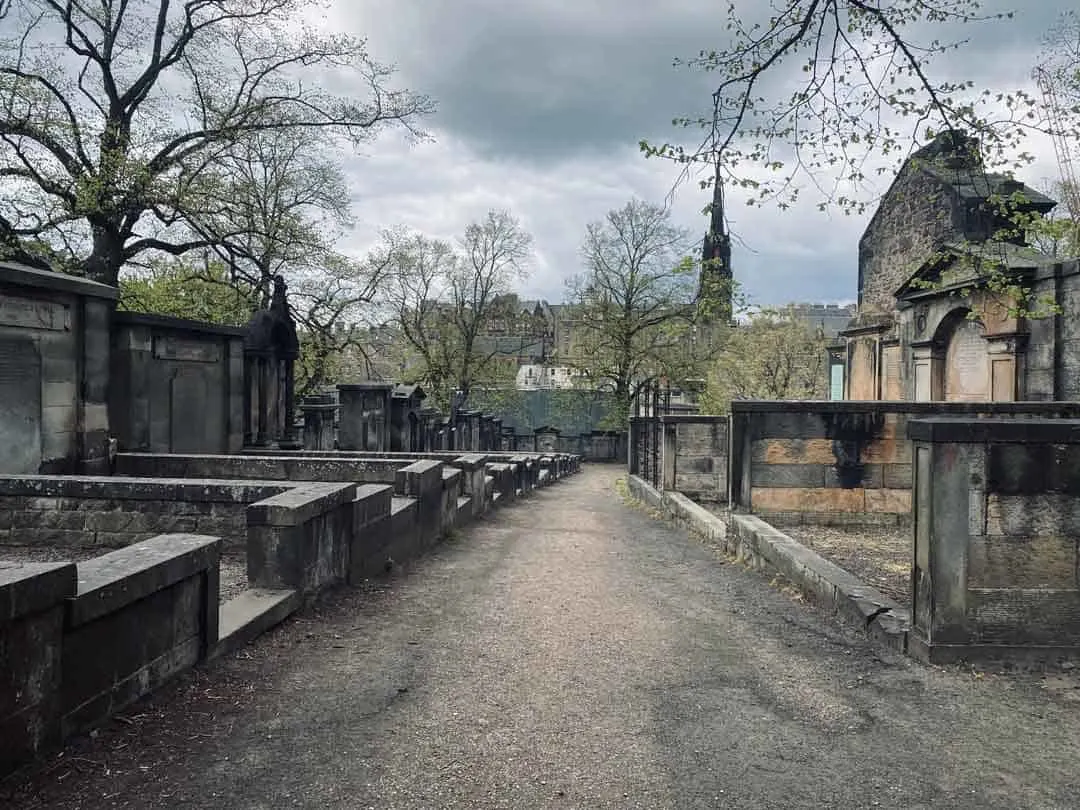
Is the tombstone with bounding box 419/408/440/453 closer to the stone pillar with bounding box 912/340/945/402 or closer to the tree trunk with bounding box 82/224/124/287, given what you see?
the tree trunk with bounding box 82/224/124/287

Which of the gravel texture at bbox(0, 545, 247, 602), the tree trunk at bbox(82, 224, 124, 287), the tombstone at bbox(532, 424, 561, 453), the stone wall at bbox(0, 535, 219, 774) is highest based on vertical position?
the tree trunk at bbox(82, 224, 124, 287)

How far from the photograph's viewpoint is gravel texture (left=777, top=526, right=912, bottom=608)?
5.95m

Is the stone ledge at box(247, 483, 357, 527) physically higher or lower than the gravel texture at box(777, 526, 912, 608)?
higher

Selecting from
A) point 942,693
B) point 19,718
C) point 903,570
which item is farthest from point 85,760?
point 903,570

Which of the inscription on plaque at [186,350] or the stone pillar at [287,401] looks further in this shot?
the stone pillar at [287,401]

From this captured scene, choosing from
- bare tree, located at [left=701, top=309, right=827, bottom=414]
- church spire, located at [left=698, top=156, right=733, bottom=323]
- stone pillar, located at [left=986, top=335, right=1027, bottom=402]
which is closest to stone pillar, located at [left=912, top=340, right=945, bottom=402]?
stone pillar, located at [left=986, top=335, right=1027, bottom=402]

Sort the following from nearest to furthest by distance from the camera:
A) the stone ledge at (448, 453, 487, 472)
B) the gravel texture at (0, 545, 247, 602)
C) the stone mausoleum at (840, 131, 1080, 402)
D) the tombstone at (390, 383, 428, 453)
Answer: the gravel texture at (0, 545, 247, 602)
the stone mausoleum at (840, 131, 1080, 402)
the stone ledge at (448, 453, 487, 472)
the tombstone at (390, 383, 428, 453)

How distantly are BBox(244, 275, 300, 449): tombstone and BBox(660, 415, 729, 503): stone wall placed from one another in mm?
7141

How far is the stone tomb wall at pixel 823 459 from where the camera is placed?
29.9 feet

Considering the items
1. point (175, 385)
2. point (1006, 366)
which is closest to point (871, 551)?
point (1006, 366)

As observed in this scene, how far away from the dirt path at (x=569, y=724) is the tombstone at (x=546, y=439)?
41487 mm

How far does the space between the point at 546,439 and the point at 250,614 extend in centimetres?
4285

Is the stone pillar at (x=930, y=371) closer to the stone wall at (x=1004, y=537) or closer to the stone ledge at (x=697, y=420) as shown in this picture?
the stone ledge at (x=697, y=420)

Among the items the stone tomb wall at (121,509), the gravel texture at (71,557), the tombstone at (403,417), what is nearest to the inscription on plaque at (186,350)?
the stone tomb wall at (121,509)
